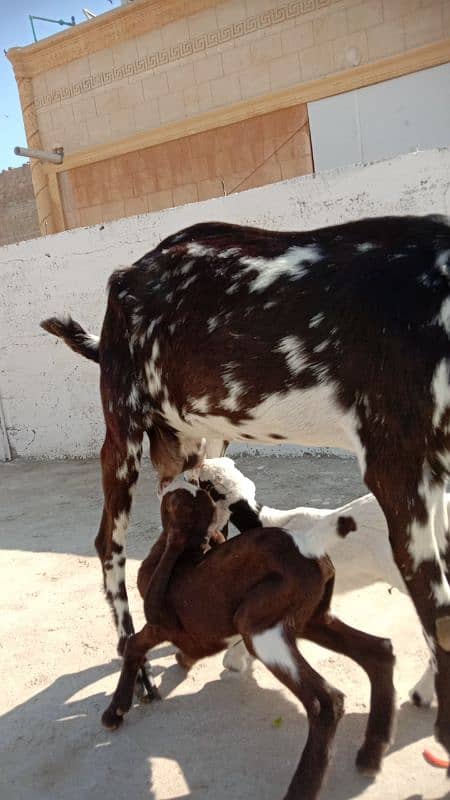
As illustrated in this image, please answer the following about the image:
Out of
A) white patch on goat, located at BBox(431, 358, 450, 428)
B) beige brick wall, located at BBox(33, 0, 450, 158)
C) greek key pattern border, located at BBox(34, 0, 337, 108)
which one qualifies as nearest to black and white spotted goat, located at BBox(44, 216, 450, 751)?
white patch on goat, located at BBox(431, 358, 450, 428)

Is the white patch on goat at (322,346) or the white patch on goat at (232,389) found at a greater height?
the white patch on goat at (322,346)

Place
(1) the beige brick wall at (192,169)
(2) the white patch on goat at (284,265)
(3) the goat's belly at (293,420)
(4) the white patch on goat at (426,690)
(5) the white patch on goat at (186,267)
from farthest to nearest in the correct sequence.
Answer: (1) the beige brick wall at (192,169)
(5) the white patch on goat at (186,267)
(4) the white patch on goat at (426,690)
(2) the white patch on goat at (284,265)
(3) the goat's belly at (293,420)

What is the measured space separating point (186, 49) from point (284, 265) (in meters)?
9.97

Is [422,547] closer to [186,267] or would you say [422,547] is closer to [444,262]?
[444,262]

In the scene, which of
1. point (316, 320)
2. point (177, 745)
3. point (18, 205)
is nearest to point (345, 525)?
point (316, 320)

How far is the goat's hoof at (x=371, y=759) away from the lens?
7.29ft

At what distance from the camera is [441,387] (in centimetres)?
197

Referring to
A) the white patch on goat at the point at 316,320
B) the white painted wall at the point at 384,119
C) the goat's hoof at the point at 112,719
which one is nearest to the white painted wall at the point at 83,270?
the white patch on goat at the point at 316,320

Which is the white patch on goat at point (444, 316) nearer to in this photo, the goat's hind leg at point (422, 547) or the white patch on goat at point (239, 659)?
the goat's hind leg at point (422, 547)

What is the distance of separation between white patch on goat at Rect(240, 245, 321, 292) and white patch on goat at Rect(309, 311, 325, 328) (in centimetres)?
18

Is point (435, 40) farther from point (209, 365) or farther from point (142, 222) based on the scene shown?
point (209, 365)

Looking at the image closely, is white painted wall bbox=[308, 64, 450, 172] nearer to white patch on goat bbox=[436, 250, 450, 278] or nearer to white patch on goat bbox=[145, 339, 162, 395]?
white patch on goat bbox=[145, 339, 162, 395]

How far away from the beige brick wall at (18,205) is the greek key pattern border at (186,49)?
3342 millimetres

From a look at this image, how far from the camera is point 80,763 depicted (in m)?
2.46
